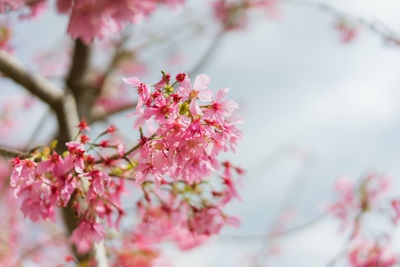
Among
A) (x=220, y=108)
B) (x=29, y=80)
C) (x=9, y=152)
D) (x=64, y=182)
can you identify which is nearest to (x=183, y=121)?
(x=220, y=108)

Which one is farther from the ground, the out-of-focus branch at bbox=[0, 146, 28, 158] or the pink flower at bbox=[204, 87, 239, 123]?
the out-of-focus branch at bbox=[0, 146, 28, 158]

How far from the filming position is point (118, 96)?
6.02 metres

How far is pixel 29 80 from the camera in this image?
2607 mm

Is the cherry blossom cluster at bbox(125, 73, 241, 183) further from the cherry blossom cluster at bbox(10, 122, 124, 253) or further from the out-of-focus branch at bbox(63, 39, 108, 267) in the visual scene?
the out-of-focus branch at bbox(63, 39, 108, 267)

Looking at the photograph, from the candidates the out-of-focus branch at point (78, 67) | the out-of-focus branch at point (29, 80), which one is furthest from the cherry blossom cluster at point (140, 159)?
the out-of-focus branch at point (78, 67)

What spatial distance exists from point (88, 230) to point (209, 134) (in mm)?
797

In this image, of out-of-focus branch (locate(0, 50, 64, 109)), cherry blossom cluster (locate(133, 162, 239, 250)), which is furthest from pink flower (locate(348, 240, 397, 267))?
out-of-focus branch (locate(0, 50, 64, 109))

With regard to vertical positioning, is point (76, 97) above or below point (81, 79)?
below

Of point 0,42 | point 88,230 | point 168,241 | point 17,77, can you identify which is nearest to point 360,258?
point 168,241

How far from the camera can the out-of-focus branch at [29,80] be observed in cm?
240

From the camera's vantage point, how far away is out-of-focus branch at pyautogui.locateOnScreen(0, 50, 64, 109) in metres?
2.40

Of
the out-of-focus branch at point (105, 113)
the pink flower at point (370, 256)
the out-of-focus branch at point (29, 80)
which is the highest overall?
the out-of-focus branch at point (105, 113)

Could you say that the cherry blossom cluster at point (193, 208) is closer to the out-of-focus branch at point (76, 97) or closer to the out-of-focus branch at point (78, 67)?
the out-of-focus branch at point (76, 97)

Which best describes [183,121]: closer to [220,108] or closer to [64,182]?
[220,108]
